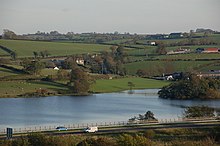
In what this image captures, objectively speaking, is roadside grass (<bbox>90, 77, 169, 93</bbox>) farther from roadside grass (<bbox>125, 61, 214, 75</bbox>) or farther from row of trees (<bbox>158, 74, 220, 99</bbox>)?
row of trees (<bbox>158, 74, 220, 99</bbox>)

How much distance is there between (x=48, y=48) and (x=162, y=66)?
12.1 meters

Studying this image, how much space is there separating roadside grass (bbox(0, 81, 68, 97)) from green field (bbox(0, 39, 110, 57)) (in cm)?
1202

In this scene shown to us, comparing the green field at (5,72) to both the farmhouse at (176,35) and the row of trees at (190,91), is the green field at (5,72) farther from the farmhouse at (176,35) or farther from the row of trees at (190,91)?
the farmhouse at (176,35)

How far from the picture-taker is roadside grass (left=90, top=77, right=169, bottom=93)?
37.8 m

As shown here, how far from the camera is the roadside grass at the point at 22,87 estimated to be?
34625 millimetres

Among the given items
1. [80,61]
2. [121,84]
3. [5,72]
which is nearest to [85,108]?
[121,84]

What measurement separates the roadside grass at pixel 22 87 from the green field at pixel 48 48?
473 inches

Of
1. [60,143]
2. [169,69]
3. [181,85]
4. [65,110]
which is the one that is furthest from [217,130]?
[169,69]

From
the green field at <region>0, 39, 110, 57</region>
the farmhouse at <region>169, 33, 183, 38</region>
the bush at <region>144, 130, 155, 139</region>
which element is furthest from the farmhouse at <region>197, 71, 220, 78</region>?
the farmhouse at <region>169, 33, 183, 38</region>

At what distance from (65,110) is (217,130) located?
39.9 ft

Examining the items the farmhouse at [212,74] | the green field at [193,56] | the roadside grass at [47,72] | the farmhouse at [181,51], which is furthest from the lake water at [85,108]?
the farmhouse at [181,51]

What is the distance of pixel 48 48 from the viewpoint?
174 ft

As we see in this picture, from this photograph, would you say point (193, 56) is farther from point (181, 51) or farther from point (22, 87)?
point (22, 87)

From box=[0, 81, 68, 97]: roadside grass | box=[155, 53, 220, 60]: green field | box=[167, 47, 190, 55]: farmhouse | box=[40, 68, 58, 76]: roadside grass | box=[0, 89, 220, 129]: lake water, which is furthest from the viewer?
box=[167, 47, 190, 55]: farmhouse
